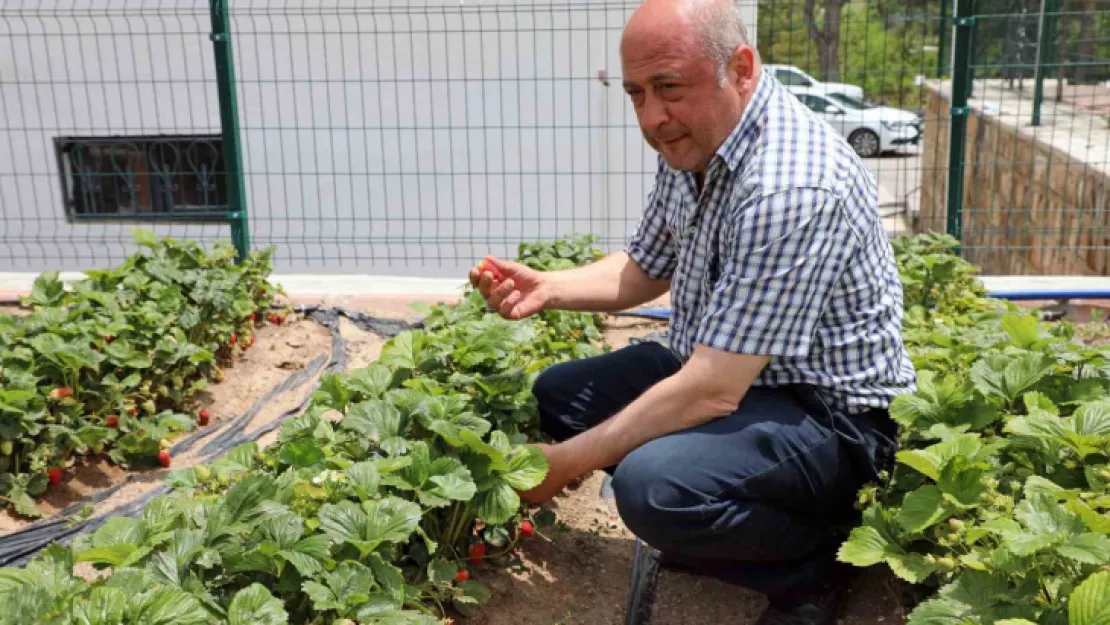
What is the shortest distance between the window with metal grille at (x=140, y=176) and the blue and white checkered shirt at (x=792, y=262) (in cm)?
546

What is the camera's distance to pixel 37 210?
7.52m

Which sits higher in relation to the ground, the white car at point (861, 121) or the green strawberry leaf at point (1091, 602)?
the white car at point (861, 121)

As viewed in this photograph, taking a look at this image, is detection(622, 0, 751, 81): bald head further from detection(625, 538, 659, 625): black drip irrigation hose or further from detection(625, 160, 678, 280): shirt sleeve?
detection(625, 538, 659, 625): black drip irrigation hose

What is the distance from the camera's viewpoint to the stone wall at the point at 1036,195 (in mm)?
6977

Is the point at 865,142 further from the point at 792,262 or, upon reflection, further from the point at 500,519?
the point at 500,519

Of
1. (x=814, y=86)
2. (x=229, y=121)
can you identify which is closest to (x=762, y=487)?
(x=229, y=121)

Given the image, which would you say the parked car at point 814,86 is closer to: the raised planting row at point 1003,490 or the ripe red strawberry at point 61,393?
the raised planting row at point 1003,490

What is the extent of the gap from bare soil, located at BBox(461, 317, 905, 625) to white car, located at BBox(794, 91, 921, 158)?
16.7ft

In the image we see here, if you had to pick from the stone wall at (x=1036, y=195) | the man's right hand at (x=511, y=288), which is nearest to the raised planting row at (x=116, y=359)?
the man's right hand at (x=511, y=288)

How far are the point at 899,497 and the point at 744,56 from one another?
1.07m

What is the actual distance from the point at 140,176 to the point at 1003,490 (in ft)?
22.3

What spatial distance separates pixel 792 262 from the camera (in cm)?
239

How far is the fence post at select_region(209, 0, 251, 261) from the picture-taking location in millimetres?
6051

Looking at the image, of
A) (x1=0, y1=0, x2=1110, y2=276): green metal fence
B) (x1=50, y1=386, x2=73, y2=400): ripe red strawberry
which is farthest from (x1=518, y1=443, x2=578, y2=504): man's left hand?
(x1=0, y1=0, x2=1110, y2=276): green metal fence
